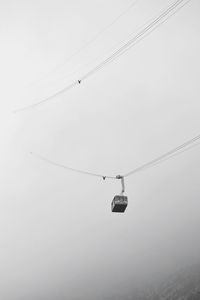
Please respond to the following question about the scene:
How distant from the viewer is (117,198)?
90.6ft
